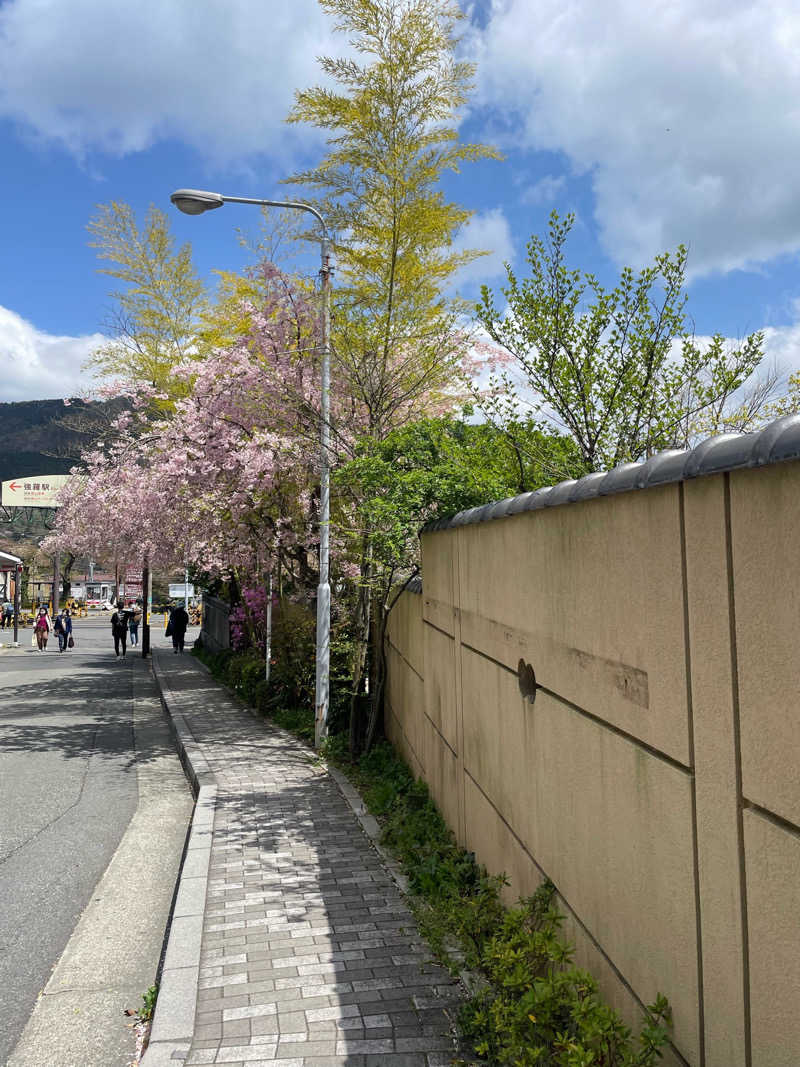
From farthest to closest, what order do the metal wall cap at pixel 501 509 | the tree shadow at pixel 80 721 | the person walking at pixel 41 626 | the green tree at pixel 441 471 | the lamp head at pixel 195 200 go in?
the person walking at pixel 41 626 → the tree shadow at pixel 80 721 → the lamp head at pixel 195 200 → the green tree at pixel 441 471 → the metal wall cap at pixel 501 509

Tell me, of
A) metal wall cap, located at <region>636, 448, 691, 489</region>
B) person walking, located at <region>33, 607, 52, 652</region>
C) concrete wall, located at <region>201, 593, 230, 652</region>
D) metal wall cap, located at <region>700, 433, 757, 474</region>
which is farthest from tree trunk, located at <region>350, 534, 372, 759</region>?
person walking, located at <region>33, 607, 52, 652</region>

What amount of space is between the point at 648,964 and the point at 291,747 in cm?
963

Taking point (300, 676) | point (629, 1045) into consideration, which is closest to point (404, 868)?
point (629, 1045)

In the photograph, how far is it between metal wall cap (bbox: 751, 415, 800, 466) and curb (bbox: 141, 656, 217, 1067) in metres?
3.67

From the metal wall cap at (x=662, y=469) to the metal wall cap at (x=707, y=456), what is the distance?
5 cm

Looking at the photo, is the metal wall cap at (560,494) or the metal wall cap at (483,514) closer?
the metal wall cap at (560,494)

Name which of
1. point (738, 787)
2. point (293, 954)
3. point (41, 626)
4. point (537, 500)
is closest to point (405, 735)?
point (293, 954)

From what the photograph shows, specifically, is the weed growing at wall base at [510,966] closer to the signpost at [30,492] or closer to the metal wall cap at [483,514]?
the metal wall cap at [483,514]

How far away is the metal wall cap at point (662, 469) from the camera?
2547 millimetres

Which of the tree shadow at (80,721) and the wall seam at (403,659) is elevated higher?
the wall seam at (403,659)

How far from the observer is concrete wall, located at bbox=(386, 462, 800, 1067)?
A: 2100mm

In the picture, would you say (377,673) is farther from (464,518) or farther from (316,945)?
(316,945)

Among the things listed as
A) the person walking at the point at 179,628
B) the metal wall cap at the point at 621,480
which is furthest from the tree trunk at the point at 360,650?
the person walking at the point at 179,628

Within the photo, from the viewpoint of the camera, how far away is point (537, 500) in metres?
4.10
